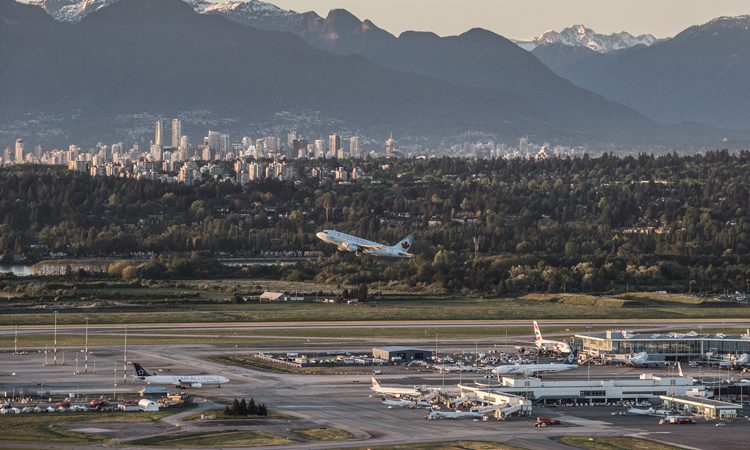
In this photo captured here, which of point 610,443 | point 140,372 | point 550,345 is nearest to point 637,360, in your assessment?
point 550,345

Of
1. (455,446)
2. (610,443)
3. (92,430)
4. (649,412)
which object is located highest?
(649,412)

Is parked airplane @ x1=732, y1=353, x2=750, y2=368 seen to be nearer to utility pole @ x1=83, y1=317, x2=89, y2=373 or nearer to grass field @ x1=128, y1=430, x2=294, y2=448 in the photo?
grass field @ x1=128, y1=430, x2=294, y2=448

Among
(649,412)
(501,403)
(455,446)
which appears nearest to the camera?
(455,446)

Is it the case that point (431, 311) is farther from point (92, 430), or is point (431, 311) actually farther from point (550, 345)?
point (92, 430)

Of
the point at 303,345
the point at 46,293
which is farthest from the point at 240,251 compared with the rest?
the point at 303,345

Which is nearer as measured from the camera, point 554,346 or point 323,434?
point 323,434

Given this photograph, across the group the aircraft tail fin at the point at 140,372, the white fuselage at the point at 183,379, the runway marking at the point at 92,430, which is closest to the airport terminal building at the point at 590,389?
the white fuselage at the point at 183,379

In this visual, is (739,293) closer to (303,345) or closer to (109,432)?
(303,345)

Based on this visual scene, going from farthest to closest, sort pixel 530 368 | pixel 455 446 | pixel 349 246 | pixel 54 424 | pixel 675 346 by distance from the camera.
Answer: pixel 349 246
pixel 675 346
pixel 530 368
pixel 54 424
pixel 455 446
